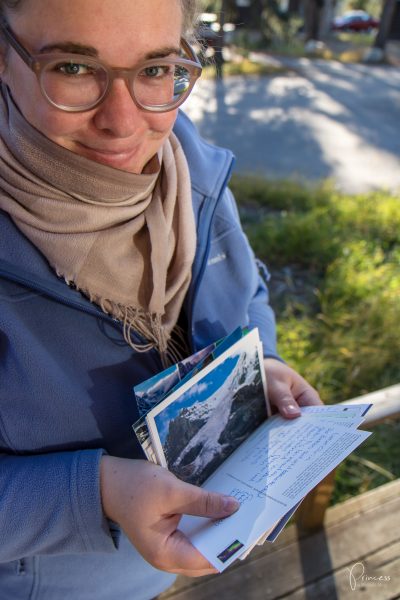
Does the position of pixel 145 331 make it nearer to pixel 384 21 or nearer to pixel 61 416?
pixel 61 416

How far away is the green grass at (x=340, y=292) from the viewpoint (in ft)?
9.11

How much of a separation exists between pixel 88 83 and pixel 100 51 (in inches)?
2.0

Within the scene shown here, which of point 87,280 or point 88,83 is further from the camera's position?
point 87,280

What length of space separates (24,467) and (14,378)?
0.16 meters

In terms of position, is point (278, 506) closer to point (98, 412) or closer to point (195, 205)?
point (98, 412)

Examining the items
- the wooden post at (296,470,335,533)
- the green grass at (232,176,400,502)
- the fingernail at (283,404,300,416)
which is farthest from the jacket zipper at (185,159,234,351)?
the green grass at (232,176,400,502)

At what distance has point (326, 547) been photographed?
187 cm

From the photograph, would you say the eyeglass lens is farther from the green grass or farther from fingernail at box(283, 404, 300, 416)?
the green grass

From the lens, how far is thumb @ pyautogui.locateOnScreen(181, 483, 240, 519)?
0.92m

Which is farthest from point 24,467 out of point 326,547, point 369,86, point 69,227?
point 369,86

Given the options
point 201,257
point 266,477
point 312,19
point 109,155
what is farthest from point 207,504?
point 312,19

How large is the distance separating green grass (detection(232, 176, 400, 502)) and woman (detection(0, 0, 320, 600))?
1.70 m

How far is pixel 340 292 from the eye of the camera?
348 cm

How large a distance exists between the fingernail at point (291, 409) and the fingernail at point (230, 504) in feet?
1.00
